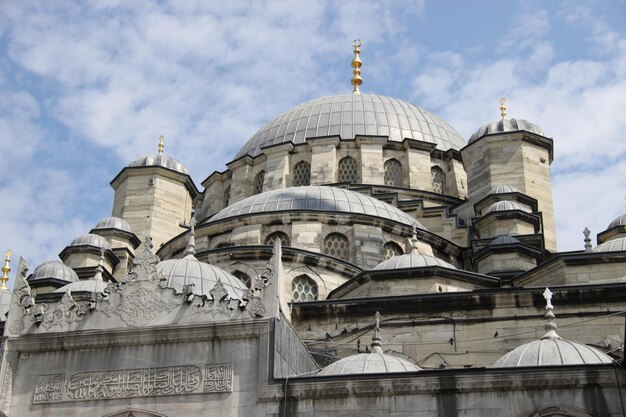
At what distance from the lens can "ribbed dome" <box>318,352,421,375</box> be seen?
18.1 metres

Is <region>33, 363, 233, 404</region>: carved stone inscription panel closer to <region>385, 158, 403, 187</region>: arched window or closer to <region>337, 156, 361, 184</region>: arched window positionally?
<region>337, 156, 361, 184</region>: arched window

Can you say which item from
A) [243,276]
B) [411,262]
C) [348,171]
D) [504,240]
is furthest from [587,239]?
[348,171]

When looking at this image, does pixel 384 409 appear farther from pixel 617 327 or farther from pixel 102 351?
pixel 617 327

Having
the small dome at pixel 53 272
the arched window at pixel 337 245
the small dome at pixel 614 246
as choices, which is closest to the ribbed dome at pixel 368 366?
the small dome at pixel 614 246

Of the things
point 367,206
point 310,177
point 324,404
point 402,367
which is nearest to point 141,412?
point 324,404

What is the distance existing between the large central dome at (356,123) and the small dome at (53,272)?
37.0 ft

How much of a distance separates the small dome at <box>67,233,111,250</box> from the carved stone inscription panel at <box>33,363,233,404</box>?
14461 mm

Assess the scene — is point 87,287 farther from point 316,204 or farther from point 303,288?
point 316,204

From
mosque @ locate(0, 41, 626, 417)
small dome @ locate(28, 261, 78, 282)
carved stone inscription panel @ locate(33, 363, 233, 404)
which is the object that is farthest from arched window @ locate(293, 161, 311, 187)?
carved stone inscription panel @ locate(33, 363, 233, 404)

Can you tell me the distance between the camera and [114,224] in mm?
35906

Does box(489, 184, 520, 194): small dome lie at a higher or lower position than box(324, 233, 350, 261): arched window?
higher

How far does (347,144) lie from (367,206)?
7787 mm

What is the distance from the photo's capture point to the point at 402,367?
18.5 meters

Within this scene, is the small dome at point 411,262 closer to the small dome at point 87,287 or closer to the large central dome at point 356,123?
the small dome at point 87,287
